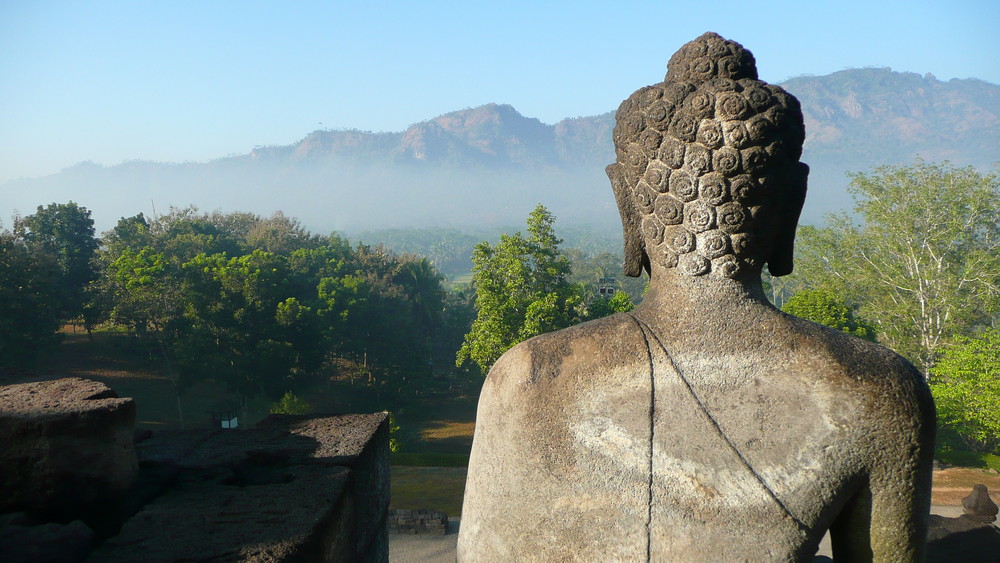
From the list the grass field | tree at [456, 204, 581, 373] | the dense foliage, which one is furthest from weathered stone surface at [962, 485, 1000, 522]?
the grass field

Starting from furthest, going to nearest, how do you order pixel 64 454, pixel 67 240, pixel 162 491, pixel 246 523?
pixel 67 240 < pixel 162 491 < pixel 64 454 < pixel 246 523

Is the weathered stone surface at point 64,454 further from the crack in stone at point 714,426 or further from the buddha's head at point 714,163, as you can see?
the buddha's head at point 714,163

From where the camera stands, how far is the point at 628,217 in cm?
313

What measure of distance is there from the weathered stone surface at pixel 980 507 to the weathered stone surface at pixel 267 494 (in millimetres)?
15485

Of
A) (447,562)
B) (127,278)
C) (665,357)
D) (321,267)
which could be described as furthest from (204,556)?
(321,267)

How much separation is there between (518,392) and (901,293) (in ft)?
146

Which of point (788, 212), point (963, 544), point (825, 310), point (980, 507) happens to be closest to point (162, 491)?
point (788, 212)

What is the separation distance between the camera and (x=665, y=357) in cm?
279

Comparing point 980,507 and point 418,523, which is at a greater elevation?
point 980,507

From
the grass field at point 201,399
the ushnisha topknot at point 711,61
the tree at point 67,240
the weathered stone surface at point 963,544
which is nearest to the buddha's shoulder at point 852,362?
the ushnisha topknot at point 711,61

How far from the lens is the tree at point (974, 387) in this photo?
2672 cm

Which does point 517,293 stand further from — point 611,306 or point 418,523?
point 418,523

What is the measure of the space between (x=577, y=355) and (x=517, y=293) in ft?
102

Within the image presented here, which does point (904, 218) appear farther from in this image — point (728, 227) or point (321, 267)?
point (728, 227)
